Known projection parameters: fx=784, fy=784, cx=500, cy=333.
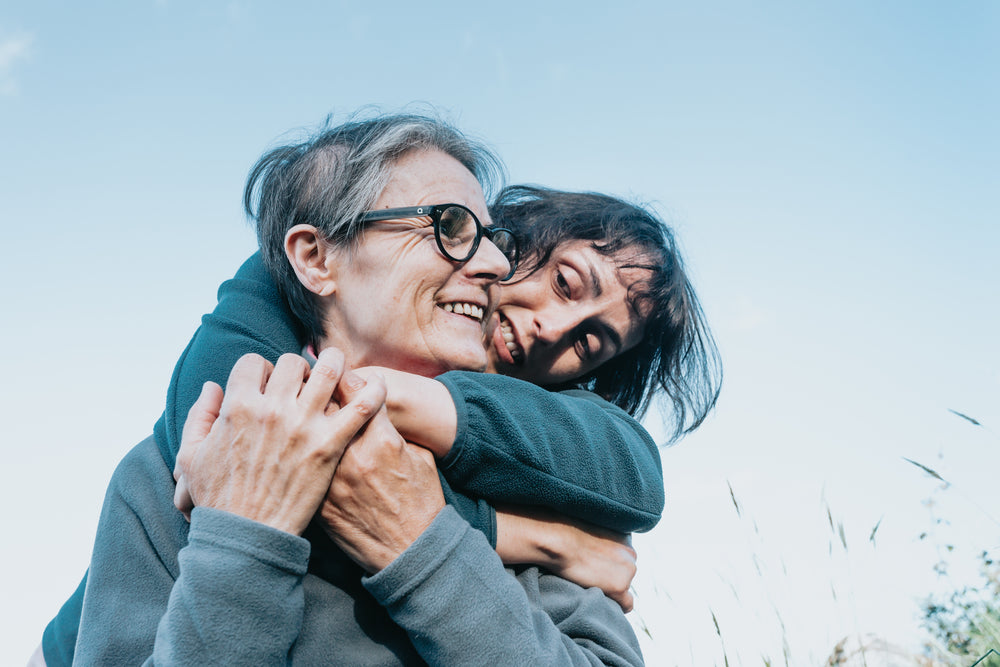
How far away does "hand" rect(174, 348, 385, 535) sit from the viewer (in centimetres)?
172

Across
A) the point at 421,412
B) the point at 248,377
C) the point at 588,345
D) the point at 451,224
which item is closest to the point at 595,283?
the point at 588,345

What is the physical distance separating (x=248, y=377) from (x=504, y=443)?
0.65m

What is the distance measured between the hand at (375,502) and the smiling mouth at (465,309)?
821 mm

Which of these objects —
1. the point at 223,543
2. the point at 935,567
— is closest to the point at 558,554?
the point at 223,543

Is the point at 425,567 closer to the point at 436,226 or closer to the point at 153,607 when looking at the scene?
the point at 153,607

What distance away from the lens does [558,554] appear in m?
2.24

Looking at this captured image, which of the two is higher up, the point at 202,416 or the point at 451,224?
the point at 451,224

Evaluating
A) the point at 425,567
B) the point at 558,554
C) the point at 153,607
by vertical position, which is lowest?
the point at 153,607

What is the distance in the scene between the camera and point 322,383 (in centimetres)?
181

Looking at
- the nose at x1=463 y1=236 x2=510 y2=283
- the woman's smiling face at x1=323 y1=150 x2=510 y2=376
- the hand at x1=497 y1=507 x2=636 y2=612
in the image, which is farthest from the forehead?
the hand at x1=497 y1=507 x2=636 y2=612

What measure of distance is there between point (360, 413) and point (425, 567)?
37cm

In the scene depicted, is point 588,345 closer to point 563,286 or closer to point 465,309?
point 563,286

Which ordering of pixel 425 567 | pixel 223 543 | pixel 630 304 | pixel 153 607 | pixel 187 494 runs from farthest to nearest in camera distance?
pixel 630 304 → pixel 153 607 → pixel 187 494 → pixel 425 567 → pixel 223 543

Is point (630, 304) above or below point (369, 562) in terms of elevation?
above
